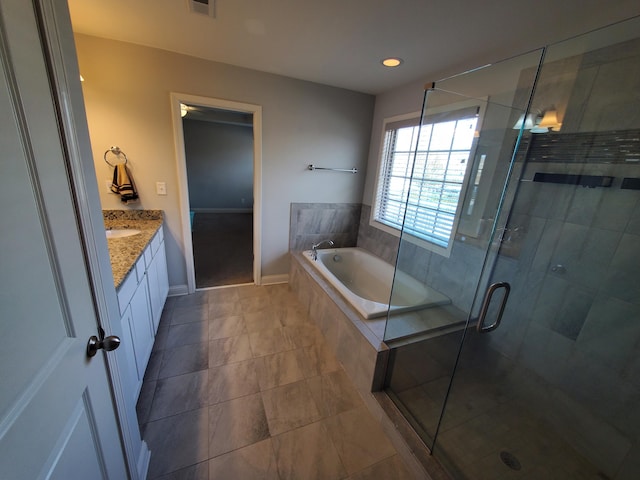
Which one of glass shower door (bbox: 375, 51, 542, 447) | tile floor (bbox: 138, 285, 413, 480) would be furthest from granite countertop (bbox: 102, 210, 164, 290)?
glass shower door (bbox: 375, 51, 542, 447)

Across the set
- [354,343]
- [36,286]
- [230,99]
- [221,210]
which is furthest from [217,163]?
[36,286]

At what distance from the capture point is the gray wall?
639cm

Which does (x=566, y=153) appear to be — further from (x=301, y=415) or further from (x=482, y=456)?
(x=301, y=415)

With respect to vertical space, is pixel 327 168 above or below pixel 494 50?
below

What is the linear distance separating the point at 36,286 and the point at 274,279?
2.78 meters

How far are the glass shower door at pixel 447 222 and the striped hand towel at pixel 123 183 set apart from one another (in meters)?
2.51

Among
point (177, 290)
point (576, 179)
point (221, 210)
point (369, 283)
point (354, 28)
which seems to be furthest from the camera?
point (221, 210)

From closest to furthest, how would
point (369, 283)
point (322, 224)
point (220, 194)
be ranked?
point (369, 283) < point (322, 224) < point (220, 194)

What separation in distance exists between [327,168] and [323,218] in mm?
621

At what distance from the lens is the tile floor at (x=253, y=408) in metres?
1.37

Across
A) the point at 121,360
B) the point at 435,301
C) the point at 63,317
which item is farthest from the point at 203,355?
the point at 435,301

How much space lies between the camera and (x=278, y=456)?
1.41m

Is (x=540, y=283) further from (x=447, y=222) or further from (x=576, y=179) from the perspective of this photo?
(x=447, y=222)

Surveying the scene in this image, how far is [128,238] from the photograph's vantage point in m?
1.99
